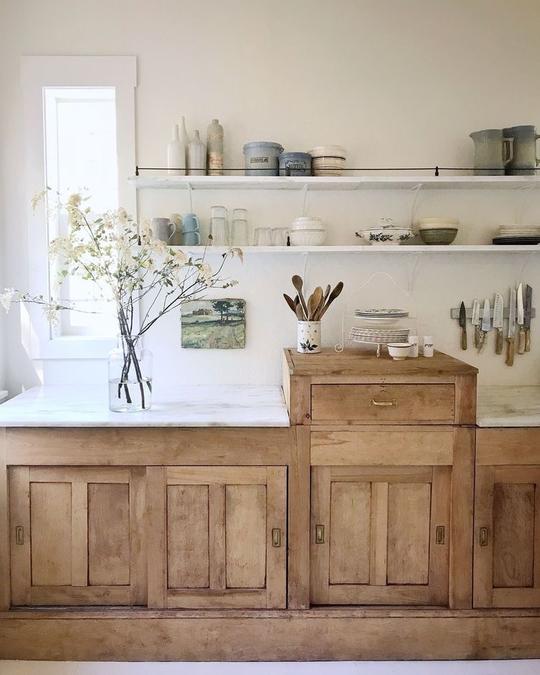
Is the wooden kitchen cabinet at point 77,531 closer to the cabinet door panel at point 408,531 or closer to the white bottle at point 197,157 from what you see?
the cabinet door panel at point 408,531

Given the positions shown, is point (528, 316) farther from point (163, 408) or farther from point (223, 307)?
point (163, 408)

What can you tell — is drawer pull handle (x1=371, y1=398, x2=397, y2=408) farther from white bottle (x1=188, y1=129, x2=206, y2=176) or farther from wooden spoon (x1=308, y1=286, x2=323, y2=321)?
white bottle (x1=188, y1=129, x2=206, y2=176)

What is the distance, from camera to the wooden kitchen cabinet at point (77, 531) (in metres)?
2.13

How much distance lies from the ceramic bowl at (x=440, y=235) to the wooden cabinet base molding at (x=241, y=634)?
147cm

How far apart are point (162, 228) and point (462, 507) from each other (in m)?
1.63

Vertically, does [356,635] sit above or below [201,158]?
below

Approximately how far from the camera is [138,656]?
2.15 m

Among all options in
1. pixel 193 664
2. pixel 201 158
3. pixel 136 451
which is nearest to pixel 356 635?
pixel 193 664

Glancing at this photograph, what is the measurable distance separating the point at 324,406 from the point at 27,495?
1120 mm

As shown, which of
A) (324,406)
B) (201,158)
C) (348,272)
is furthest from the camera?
(348,272)

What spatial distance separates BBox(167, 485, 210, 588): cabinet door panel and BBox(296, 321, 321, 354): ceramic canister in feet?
2.31

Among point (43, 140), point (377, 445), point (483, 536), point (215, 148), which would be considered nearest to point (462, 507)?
point (483, 536)

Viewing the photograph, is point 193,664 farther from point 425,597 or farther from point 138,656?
point 425,597

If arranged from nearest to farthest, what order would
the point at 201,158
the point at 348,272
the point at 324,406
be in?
the point at 324,406, the point at 201,158, the point at 348,272
